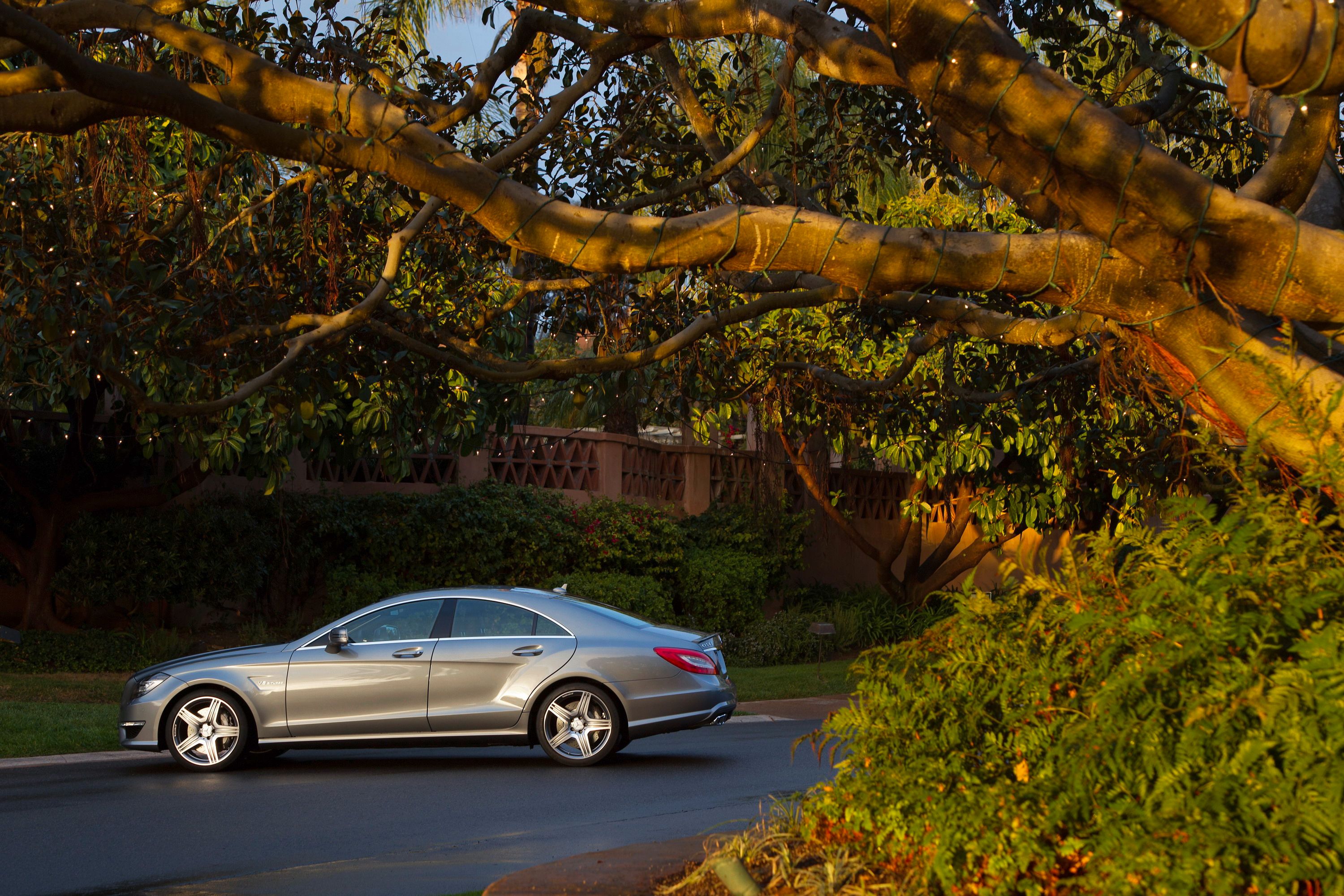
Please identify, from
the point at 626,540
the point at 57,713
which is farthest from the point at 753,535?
the point at 57,713

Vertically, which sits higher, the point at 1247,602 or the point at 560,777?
the point at 1247,602

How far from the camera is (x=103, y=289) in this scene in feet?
30.4

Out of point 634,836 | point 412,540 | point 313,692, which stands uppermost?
point 412,540

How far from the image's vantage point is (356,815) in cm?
918

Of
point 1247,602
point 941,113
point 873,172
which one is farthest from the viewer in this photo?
point 873,172

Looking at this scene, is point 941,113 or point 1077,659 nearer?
point 1077,659

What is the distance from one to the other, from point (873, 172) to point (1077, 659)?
29.1 feet

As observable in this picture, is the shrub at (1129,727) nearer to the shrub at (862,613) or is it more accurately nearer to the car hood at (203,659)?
the car hood at (203,659)

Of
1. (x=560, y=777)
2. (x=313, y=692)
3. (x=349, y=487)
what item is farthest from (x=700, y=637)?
(x=349, y=487)

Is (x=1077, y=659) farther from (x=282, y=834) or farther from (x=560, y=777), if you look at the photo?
(x=560, y=777)

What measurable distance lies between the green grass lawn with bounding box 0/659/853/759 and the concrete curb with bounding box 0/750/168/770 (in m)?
0.12

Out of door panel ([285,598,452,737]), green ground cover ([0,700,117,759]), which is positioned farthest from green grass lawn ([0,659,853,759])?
door panel ([285,598,452,737])

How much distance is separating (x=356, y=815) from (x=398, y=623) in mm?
2820

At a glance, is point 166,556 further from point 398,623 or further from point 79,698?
point 398,623
